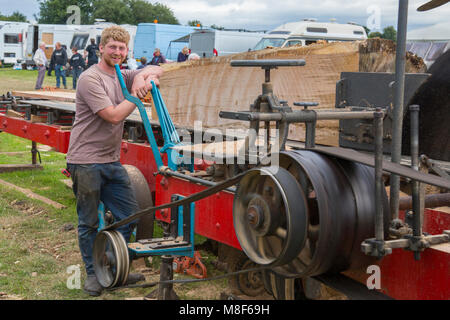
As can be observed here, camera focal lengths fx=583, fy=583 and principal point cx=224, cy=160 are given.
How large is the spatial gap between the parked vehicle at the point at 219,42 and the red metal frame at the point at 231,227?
18686mm

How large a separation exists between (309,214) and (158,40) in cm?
2823

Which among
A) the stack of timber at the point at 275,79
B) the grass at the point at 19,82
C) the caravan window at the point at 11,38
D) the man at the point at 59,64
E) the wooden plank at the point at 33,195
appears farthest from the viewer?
the caravan window at the point at 11,38

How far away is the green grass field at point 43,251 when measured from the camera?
433 cm

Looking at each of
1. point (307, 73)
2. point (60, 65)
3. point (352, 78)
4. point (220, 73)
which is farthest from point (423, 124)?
point (60, 65)

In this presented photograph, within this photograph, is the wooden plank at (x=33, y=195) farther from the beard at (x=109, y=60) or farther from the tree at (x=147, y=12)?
the tree at (x=147, y=12)

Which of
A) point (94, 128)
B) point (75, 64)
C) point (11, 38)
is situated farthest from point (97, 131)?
point (11, 38)

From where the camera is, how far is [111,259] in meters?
3.45

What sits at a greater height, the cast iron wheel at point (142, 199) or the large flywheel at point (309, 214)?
the large flywheel at point (309, 214)

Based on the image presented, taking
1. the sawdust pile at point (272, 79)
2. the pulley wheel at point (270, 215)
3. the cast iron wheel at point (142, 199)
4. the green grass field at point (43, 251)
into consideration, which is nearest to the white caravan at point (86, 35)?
the green grass field at point (43, 251)

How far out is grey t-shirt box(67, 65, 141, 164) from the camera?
3.98 metres

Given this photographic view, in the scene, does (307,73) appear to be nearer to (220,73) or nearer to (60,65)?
(220,73)

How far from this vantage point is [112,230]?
345 cm

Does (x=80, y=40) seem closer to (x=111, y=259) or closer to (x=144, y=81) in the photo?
(x=144, y=81)
